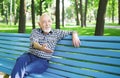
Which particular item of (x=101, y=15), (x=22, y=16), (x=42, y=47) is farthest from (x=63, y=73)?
(x=22, y=16)

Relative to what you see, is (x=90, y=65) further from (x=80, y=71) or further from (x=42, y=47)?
(x=42, y=47)

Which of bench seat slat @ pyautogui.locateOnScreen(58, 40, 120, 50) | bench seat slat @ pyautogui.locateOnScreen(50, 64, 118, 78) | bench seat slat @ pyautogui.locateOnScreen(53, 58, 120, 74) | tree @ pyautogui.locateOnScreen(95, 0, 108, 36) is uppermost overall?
tree @ pyautogui.locateOnScreen(95, 0, 108, 36)

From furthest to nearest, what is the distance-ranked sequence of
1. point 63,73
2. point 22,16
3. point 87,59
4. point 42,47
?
1. point 22,16
2. point 42,47
3. point 63,73
4. point 87,59

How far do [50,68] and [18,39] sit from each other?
145 cm

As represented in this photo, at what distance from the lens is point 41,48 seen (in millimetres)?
5117

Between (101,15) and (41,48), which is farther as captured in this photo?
(101,15)

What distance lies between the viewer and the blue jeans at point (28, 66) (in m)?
4.99

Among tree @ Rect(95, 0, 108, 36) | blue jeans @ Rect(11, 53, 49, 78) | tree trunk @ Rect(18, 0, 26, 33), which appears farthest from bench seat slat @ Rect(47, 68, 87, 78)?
tree trunk @ Rect(18, 0, 26, 33)

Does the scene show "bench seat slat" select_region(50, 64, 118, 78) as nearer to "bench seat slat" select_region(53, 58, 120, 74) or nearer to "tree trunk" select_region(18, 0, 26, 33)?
"bench seat slat" select_region(53, 58, 120, 74)

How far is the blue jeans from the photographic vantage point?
4.99 m

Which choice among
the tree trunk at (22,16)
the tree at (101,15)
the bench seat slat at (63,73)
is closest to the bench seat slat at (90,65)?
the bench seat slat at (63,73)

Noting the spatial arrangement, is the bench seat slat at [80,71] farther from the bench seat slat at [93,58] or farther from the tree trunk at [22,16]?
the tree trunk at [22,16]

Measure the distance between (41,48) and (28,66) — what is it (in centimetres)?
37

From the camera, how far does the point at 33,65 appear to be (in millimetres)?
5152
